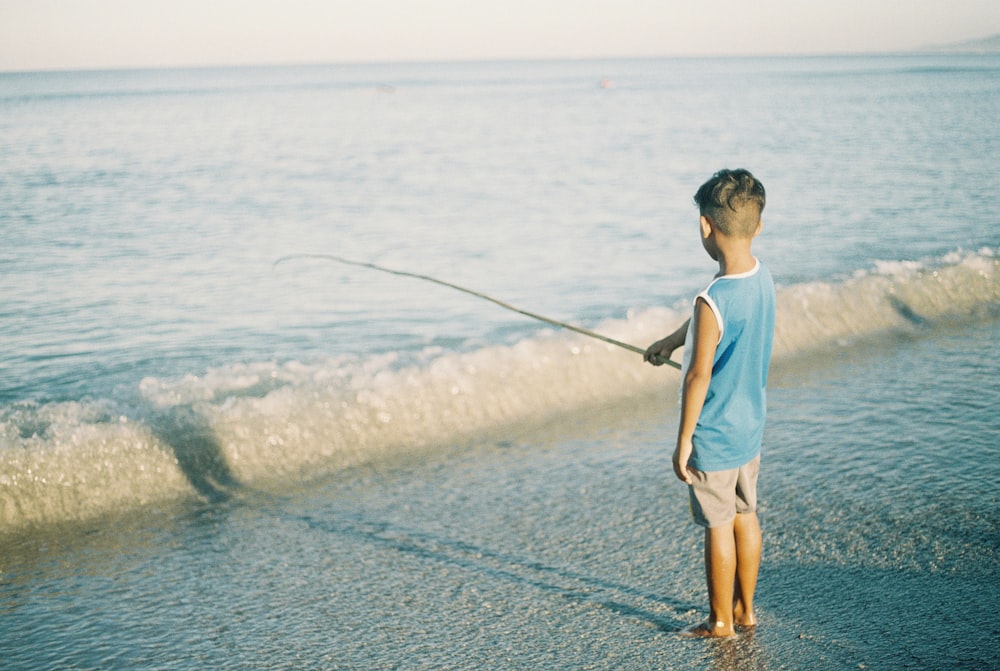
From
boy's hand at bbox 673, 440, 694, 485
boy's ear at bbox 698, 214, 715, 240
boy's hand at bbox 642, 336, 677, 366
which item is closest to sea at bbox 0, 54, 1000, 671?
boy's hand at bbox 673, 440, 694, 485

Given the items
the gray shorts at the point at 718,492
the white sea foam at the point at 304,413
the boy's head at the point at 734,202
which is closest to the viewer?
the boy's head at the point at 734,202

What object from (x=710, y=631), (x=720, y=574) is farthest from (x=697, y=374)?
(x=710, y=631)

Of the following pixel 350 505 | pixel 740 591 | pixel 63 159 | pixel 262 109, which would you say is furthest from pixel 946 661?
pixel 262 109

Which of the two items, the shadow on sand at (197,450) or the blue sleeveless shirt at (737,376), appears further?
the shadow on sand at (197,450)

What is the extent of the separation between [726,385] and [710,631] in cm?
80

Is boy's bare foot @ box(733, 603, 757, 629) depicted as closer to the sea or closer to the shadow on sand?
the sea

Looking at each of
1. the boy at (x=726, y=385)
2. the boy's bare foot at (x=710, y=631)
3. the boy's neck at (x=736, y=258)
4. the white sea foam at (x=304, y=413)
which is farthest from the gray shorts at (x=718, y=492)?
the white sea foam at (x=304, y=413)

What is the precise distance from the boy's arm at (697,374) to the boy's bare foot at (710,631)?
1.82 feet

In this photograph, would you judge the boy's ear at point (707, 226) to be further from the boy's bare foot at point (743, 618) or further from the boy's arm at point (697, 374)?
the boy's bare foot at point (743, 618)

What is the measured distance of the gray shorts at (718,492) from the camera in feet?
8.87

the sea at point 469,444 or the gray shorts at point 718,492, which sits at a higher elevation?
the gray shorts at point 718,492

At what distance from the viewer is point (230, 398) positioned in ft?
17.6

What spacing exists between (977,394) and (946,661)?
9.47 feet

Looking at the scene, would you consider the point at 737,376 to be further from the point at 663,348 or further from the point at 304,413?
the point at 304,413
